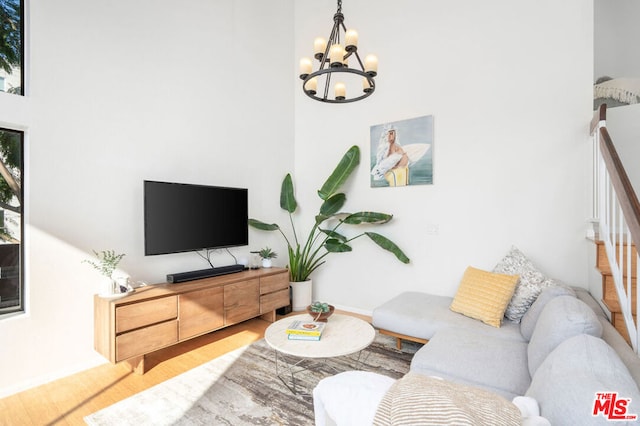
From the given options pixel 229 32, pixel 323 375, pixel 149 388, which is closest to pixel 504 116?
pixel 323 375

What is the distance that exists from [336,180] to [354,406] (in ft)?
10.5

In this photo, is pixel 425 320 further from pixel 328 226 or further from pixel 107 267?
pixel 107 267

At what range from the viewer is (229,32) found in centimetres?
382

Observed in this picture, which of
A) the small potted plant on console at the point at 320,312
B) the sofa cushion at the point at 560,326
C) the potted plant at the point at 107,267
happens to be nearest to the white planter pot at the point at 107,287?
the potted plant at the point at 107,267

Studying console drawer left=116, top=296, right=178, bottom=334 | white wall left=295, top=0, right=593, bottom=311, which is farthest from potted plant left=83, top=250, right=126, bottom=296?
white wall left=295, top=0, right=593, bottom=311

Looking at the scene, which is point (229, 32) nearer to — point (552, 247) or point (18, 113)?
point (18, 113)

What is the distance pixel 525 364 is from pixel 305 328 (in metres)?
1.37

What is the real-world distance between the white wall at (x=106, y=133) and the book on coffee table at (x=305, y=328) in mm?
1587

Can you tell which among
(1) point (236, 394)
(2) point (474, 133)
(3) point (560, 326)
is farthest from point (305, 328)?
(2) point (474, 133)

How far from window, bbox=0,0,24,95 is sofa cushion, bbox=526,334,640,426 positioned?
3.53 metres

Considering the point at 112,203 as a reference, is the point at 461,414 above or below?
below

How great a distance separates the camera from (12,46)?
2381 mm

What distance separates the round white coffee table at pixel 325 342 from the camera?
2031 mm

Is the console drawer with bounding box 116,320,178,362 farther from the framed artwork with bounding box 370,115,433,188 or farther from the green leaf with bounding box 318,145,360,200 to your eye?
the framed artwork with bounding box 370,115,433,188
